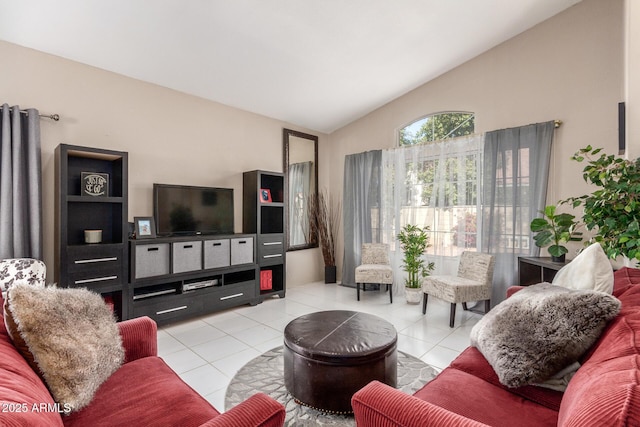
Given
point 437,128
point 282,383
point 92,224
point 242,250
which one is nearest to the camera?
point 282,383

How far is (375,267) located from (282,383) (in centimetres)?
242

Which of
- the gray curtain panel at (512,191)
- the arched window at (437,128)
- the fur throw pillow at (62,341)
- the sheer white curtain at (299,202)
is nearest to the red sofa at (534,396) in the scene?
the fur throw pillow at (62,341)

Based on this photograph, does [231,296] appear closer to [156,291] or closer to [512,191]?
[156,291]

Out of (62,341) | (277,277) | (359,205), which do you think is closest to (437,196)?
(359,205)

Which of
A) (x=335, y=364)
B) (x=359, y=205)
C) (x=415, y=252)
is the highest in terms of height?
(x=359, y=205)

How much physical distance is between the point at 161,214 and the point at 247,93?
189 centimetres

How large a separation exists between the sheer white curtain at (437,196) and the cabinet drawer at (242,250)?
82.5 inches

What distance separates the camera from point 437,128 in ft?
14.6

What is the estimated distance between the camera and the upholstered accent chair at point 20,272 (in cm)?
239

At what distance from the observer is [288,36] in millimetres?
3139

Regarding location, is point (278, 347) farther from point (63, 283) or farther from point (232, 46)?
point (232, 46)

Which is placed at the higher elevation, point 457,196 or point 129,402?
point 457,196

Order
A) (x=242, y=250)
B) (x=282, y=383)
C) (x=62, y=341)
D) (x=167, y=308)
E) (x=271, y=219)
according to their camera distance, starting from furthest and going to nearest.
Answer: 1. (x=271, y=219)
2. (x=242, y=250)
3. (x=167, y=308)
4. (x=282, y=383)
5. (x=62, y=341)

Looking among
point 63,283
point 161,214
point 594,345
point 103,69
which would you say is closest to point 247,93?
point 103,69
